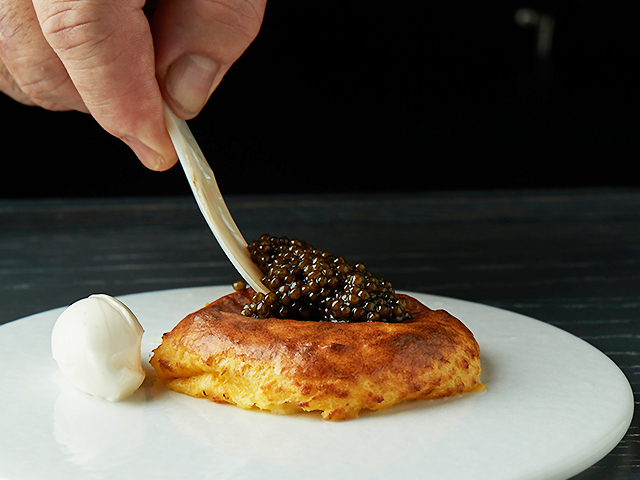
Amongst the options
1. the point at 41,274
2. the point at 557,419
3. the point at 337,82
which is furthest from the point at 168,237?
the point at 557,419

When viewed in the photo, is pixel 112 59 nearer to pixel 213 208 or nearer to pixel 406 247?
pixel 213 208

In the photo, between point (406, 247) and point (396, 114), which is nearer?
point (406, 247)

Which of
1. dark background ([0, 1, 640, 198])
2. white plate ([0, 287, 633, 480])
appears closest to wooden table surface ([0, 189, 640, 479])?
white plate ([0, 287, 633, 480])

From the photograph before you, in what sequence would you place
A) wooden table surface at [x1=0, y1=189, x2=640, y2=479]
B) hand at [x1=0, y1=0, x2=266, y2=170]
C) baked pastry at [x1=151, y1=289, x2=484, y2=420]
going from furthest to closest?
wooden table surface at [x1=0, y1=189, x2=640, y2=479]
hand at [x1=0, y1=0, x2=266, y2=170]
baked pastry at [x1=151, y1=289, x2=484, y2=420]

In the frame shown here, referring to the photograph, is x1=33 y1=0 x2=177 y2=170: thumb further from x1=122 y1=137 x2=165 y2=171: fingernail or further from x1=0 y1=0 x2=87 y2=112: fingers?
x1=0 y1=0 x2=87 y2=112: fingers

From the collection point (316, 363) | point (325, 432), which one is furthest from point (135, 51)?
point (325, 432)
